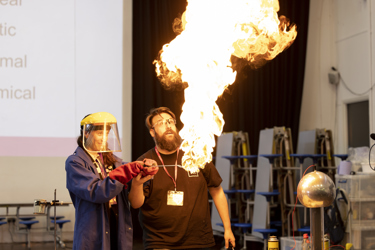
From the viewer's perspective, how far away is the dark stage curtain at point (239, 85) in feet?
28.2

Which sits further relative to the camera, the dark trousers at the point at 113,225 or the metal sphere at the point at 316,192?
→ the dark trousers at the point at 113,225

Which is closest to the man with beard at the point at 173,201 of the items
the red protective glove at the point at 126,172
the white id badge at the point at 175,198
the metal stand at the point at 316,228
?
the white id badge at the point at 175,198

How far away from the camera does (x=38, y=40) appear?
730 cm

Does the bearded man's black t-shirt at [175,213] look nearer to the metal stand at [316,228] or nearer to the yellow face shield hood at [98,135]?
the yellow face shield hood at [98,135]

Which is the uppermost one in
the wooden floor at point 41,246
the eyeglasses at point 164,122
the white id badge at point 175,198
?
the eyeglasses at point 164,122

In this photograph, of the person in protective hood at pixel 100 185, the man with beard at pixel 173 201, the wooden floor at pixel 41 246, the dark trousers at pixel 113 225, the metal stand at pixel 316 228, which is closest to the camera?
the metal stand at pixel 316 228

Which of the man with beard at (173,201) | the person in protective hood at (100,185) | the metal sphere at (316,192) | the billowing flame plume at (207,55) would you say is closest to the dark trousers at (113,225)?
the person in protective hood at (100,185)

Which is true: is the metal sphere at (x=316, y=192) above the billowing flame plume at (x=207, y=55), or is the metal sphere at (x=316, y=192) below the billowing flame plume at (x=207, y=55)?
below

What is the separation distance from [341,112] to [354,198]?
2.96 meters

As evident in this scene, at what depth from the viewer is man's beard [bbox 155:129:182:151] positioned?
3449 millimetres

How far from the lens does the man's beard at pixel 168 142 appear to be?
11.3 feet

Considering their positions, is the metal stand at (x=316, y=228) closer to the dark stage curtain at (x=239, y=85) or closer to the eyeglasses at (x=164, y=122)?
the eyeglasses at (x=164, y=122)

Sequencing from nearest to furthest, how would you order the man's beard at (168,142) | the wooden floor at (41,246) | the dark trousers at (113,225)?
the dark trousers at (113,225) < the man's beard at (168,142) < the wooden floor at (41,246)

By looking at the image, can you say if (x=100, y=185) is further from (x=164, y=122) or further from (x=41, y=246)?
(x=41, y=246)
